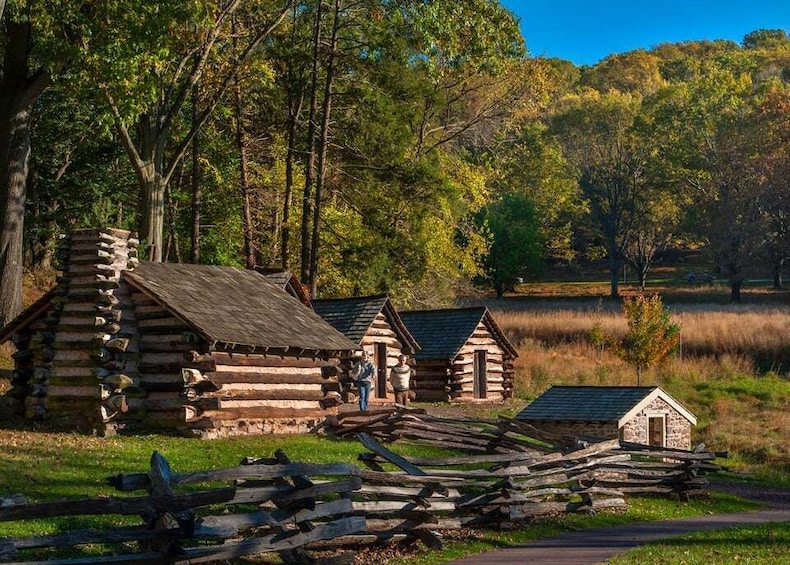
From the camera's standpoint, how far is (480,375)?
155 ft

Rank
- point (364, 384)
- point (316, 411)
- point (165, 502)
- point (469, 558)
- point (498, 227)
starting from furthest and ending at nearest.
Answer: point (498, 227)
point (364, 384)
point (316, 411)
point (469, 558)
point (165, 502)

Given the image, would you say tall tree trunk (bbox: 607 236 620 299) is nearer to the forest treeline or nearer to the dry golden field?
the forest treeline

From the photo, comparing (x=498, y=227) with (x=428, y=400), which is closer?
(x=428, y=400)

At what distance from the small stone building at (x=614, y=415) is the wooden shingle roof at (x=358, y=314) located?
7152 mm

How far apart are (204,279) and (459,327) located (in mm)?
17951

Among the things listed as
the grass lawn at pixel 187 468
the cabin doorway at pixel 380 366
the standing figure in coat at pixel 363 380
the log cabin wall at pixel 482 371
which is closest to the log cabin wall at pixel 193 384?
the grass lawn at pixel 187 468

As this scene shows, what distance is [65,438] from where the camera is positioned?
83.5 ft

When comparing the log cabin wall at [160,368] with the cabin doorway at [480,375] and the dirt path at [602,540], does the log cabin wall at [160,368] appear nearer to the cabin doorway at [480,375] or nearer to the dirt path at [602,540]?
the dirt path at [602,540]

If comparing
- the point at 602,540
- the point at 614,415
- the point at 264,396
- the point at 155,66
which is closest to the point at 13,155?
the point at 155,66

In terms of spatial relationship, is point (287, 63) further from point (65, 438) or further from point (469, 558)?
point (469, 558)

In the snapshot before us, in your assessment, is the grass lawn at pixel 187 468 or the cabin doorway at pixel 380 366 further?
the cabin doorway at pixel 380 366

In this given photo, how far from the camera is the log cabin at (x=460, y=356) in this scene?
151ft

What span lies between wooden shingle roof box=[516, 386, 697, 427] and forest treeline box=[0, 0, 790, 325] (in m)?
10.6

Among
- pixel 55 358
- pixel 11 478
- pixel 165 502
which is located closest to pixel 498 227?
pixel 55 358
